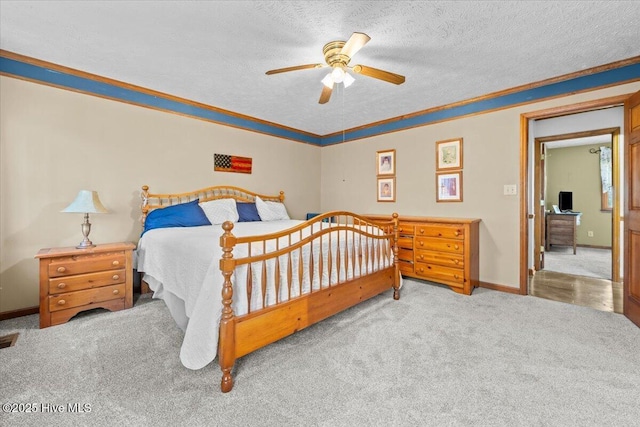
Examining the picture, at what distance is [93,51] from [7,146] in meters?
1.24

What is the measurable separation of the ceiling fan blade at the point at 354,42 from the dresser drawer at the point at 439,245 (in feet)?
8.14

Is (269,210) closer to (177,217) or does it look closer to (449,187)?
(177,217)

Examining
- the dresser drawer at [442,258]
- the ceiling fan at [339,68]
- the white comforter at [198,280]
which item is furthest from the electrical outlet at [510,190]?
the ceiling fan at [339,68]

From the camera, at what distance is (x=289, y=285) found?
2059 mm

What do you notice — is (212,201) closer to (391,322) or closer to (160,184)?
(160,184)

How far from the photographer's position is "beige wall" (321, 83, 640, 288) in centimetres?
344

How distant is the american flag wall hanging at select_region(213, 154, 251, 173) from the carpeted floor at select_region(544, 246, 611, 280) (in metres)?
5.23

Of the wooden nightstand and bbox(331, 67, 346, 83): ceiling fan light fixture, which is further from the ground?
bbox(331, 67, 346, 83): ceiling fan light fixture

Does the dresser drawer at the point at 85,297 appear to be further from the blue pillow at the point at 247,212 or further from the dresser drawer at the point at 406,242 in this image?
Result: the dresser drawer at the point at 406,242

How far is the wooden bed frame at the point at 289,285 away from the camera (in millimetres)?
1676

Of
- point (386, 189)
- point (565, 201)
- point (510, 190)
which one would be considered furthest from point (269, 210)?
point (565, 201)

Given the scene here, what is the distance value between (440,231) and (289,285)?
2325 millimetres

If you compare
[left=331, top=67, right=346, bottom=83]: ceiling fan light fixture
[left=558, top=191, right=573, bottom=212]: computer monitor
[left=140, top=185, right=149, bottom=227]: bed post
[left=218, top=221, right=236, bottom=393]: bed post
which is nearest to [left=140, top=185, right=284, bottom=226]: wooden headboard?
[left=140, top=185, right=149, bottom=227]: bed post

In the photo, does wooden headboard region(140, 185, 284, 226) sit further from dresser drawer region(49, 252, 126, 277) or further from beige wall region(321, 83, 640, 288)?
beige wall region(321, 83, 640, 288)
